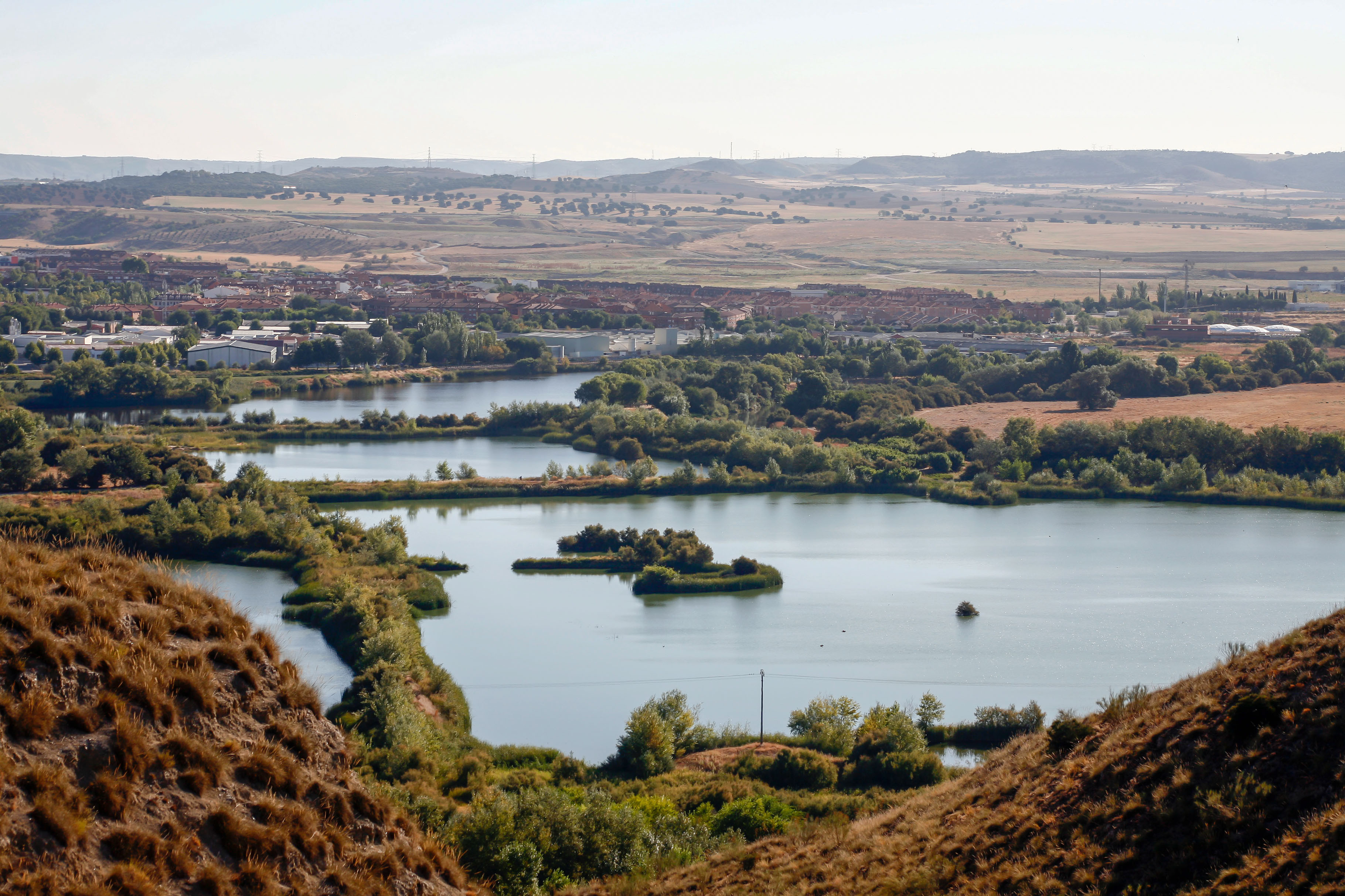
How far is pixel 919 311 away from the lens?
39.4 metres

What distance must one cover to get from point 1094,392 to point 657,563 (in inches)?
507

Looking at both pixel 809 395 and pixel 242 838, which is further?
pixel 809 395

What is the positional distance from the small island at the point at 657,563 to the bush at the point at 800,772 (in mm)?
5346

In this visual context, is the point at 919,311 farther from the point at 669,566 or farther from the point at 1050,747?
the point at 1050,747

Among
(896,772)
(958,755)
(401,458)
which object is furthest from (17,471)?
(896,772)

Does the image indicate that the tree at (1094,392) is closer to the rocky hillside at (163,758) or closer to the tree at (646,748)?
the tree at (646,748)

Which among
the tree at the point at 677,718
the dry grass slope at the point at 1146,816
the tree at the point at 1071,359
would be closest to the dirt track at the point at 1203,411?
the tree at the point at 1071,359

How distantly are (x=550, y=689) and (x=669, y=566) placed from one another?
380 cm

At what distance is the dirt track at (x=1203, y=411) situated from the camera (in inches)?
865

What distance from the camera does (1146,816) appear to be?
4.20m

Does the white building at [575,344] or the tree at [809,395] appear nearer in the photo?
the tree at [809,395]

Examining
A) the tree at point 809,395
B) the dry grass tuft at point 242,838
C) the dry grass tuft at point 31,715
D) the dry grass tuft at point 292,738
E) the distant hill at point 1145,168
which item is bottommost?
the tree at point 809,395

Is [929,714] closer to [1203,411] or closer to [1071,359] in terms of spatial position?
[1203,411]

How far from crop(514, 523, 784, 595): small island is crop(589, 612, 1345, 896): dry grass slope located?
811 centimetres
